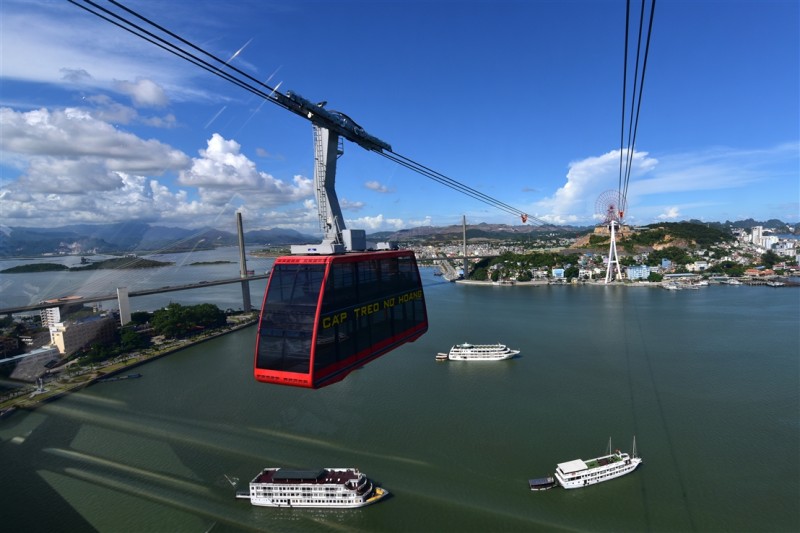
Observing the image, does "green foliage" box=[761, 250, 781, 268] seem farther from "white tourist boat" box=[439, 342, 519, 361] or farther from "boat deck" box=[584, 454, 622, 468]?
"boat deck" box=[584, 454, 622, 468]

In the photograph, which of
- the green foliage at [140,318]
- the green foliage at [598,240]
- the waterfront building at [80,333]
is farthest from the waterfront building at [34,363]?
the green foliage at [598,240]

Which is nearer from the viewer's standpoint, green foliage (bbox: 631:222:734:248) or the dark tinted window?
the dark tinted window

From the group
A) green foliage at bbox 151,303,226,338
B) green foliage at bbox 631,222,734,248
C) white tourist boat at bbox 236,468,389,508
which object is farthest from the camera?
green foliage at bbox 631,222,734,248

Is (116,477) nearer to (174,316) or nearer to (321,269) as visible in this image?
(321,269)

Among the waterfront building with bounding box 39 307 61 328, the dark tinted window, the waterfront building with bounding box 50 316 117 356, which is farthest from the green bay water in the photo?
the waterfront building with bounding box 39 307 61 328

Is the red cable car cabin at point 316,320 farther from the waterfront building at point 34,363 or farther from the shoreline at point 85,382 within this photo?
the waterfront building at point 34,363

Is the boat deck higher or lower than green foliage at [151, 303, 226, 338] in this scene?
lower
